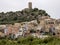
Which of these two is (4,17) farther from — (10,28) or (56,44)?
(56,44)

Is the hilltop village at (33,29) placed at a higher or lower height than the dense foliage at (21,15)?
higher

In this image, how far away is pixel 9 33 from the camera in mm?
30672

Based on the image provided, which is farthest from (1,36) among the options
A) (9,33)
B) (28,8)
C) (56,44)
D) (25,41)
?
(28,8)

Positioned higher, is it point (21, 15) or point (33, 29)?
point (33, 29)

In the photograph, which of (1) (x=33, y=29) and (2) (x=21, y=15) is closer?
(1) (x=33, y=29)

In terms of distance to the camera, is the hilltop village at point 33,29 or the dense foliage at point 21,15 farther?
the dense foliage at point 21,15

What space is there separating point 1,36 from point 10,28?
305 centimetres

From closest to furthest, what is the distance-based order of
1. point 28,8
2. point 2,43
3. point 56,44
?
point 56,44 < point 2,43 < point 28,8

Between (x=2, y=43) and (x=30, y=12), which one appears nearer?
(x=2, y=43)

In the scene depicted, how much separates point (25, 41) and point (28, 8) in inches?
1064

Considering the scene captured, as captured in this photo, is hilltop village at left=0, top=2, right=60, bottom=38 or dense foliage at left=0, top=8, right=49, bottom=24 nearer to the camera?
hilltop village at left=0, top=2, right=60, bottom=38

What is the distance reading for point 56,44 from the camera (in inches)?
842

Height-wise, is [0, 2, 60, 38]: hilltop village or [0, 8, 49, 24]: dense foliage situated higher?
[0, 2, 60, 38]: hilltop village

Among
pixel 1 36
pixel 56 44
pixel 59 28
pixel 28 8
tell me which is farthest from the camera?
pixel 28 8
